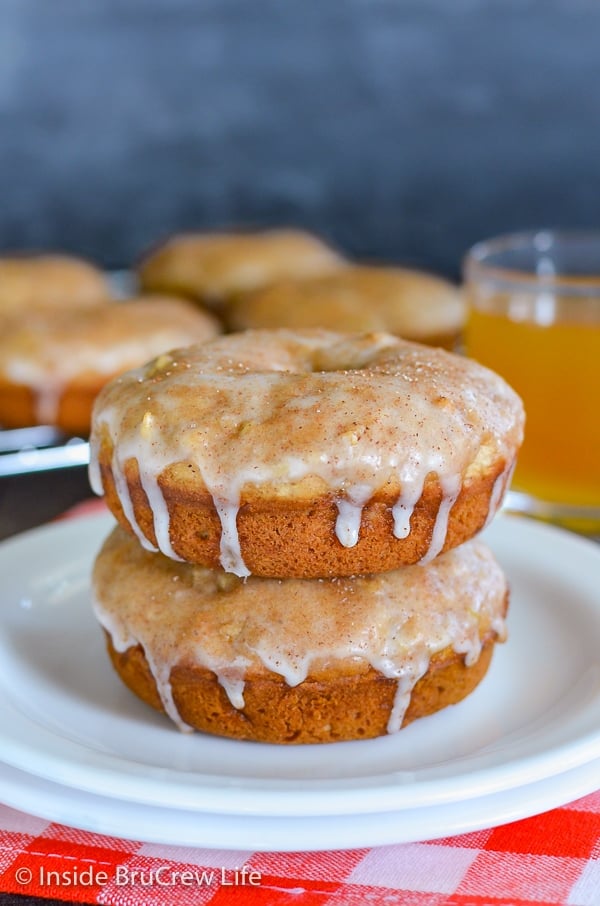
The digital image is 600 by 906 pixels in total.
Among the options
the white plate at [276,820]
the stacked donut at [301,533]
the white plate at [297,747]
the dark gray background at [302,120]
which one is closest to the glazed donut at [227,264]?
the dark gray background at [302,120]

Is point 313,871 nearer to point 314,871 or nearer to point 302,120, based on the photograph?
point 314,871

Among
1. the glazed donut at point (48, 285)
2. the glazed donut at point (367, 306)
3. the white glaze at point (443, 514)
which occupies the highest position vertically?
the white glaze at point (443, 514)

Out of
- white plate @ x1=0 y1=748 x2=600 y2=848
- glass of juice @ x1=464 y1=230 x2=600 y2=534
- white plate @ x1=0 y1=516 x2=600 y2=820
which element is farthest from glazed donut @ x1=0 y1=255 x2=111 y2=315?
white plate @ x1=0 y1=748 x2=600 y2=848

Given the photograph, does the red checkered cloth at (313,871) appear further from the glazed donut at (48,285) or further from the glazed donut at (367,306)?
the glazed donut at (48,285)

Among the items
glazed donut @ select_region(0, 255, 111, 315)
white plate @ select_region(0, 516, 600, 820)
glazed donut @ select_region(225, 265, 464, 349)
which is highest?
white plate @ select_region(0, 516, 600, 820)

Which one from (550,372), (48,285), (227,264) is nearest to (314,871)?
(550,372)

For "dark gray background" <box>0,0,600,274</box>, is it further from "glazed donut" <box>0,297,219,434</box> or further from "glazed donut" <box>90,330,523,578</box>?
"glazed donut" <box>90,330,523,578</box>
